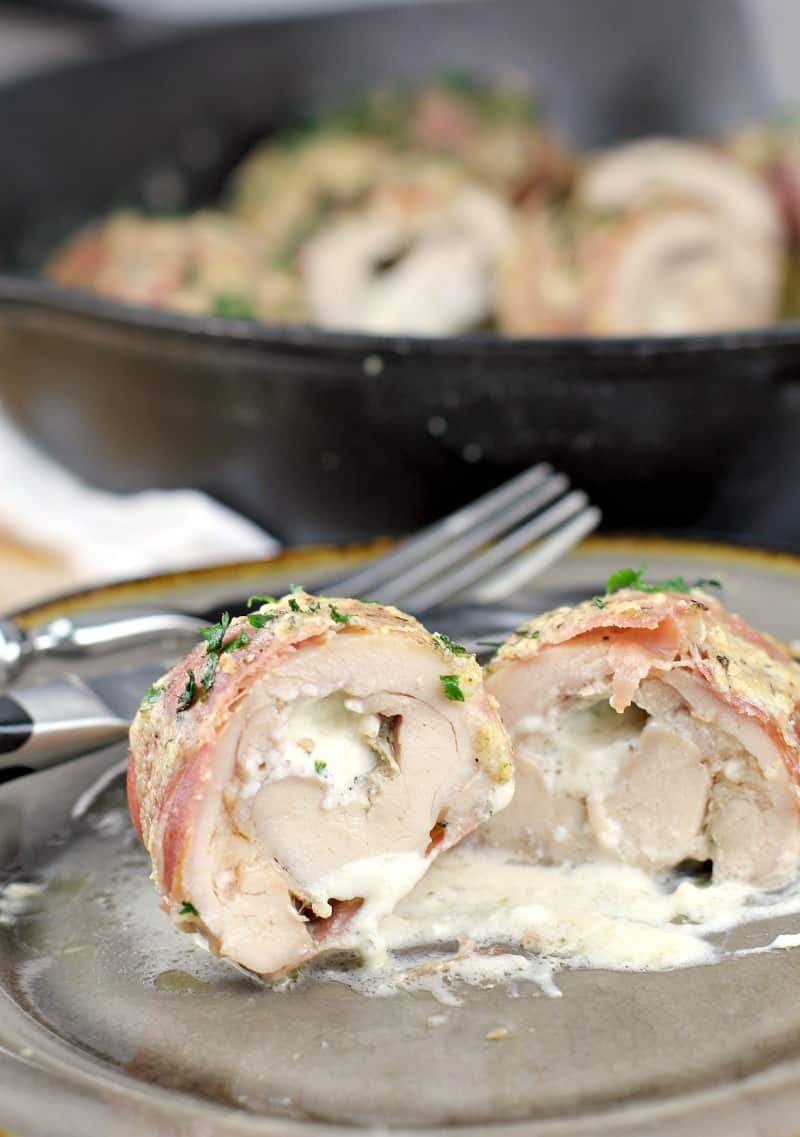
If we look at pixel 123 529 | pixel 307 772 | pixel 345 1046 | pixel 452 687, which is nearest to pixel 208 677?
pixel 307 772

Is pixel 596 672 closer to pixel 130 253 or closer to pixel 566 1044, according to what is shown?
pixel 566 1044

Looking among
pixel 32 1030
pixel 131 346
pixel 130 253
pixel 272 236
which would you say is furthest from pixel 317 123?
pixel 32 1030

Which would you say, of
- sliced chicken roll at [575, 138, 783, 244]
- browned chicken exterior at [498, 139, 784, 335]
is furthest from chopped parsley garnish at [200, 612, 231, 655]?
sliced chicken roll at [575, 138, 783, 244]

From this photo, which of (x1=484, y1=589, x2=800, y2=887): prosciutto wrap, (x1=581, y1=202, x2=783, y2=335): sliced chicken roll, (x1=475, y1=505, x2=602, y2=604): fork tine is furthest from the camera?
(x1=581, y1=202, x2=783, y2=335): sliced chicken roll

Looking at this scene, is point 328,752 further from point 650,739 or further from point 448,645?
point 650,739

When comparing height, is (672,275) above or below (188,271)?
below

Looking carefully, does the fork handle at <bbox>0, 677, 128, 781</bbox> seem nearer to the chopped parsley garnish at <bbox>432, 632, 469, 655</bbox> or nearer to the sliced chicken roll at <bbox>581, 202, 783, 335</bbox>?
the chopped parsley garnish at <bbox>432, 632, 469, 655</bbox>

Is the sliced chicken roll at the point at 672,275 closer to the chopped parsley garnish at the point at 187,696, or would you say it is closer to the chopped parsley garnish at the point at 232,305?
the chopped parsley garnish at the point at 232,305
